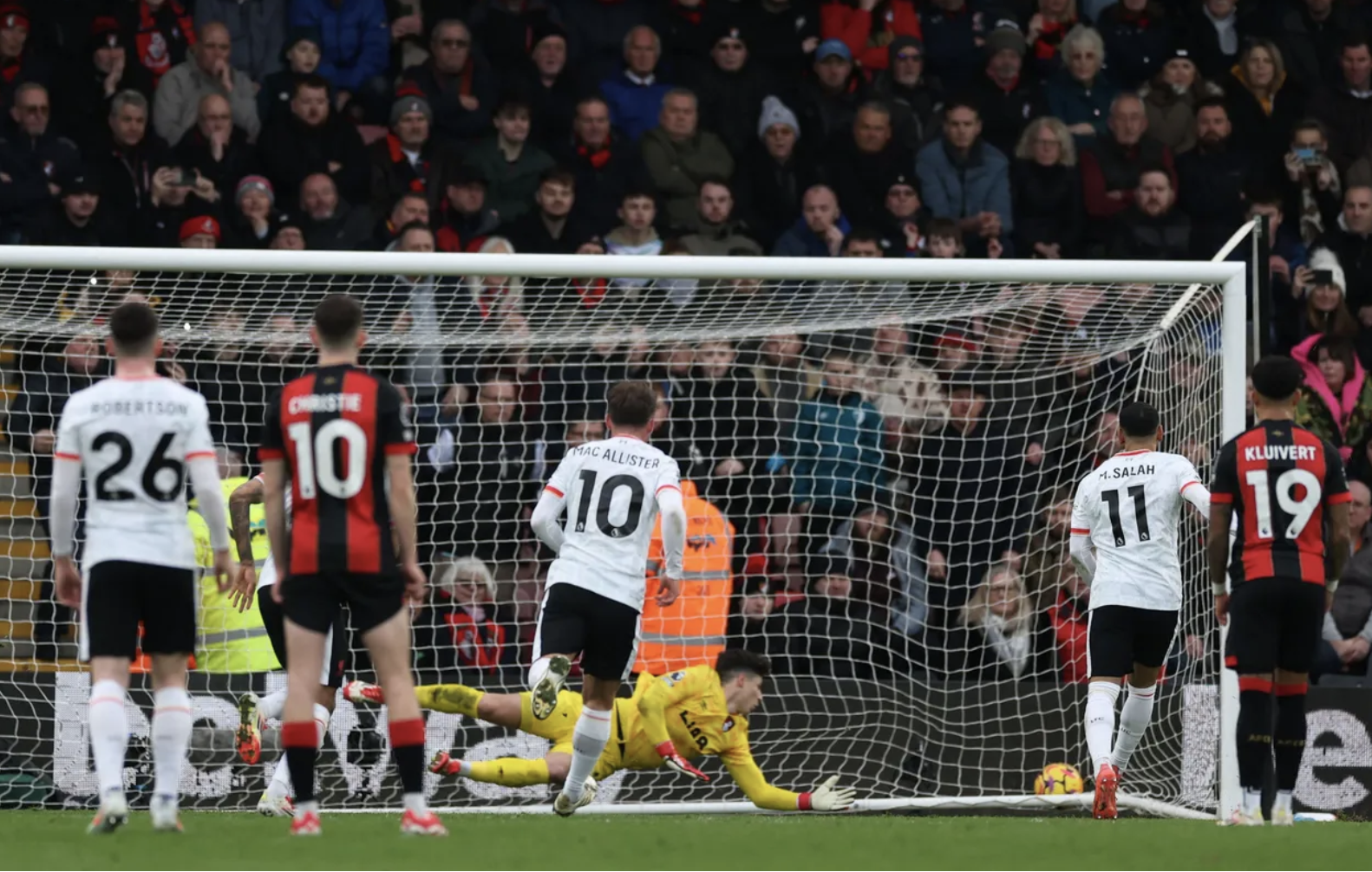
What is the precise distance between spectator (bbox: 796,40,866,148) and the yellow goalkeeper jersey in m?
5.15

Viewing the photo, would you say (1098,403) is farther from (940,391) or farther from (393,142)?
(393,142)

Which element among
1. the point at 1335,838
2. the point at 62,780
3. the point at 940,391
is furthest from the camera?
the point at 940,391

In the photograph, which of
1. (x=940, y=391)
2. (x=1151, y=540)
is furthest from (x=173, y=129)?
(x=1151, y=540)

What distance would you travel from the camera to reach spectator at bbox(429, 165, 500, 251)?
12.5 metres

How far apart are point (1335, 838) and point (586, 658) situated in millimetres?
3158

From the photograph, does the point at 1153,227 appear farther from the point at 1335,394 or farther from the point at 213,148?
the point at 213,148

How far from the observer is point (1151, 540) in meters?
9.15

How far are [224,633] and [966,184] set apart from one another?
606 centimetres

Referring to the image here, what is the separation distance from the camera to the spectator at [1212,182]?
13.8 meters

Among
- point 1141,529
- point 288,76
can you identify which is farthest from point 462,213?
point 1141,529

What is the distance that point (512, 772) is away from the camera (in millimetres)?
9445

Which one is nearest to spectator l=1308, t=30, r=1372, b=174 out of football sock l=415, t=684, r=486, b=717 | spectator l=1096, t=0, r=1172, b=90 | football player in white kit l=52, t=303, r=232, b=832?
spectator l=1096, t=0, r=1172, b=90

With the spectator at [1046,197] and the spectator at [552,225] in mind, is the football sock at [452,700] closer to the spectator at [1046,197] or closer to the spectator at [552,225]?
the spectator at [552,225]

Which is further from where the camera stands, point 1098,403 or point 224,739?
point 1098,403
